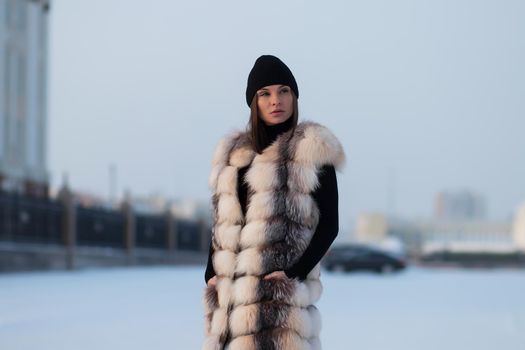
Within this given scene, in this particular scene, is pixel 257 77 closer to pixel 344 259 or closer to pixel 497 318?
pixel 497 318

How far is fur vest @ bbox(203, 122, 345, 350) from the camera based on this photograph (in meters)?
3.13

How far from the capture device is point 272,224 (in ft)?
10.4

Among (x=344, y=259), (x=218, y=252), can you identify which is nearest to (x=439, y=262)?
(x=344, y=259)

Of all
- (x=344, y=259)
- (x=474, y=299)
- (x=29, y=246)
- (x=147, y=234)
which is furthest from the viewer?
(x=147, y=234)

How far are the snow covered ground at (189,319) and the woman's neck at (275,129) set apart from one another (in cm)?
417

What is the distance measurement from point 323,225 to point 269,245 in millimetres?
218

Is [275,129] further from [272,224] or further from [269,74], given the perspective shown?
[272,224]

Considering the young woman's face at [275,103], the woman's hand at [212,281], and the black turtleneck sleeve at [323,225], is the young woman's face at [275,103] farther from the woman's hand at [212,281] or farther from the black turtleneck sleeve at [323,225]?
the woman's hand at [212,281]

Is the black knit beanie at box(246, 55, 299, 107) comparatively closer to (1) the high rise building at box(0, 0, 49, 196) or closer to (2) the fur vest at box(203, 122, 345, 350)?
(2) the fur vest at box(203, 122, 345, 350)

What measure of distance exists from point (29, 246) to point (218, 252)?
62.1ft

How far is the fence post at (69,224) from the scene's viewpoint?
77.9 ft

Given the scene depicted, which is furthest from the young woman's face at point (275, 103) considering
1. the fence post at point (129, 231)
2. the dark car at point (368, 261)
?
the fence post at point (129, 231)

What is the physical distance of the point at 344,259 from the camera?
2778cm

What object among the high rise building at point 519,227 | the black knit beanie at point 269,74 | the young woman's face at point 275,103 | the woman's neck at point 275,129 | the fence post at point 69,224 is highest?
the black knit beanie at point 269,74
